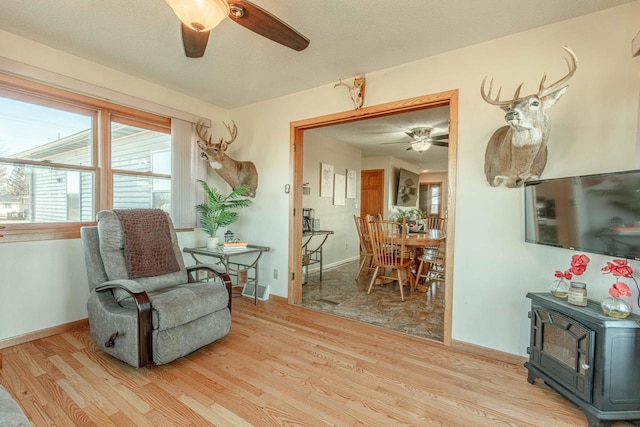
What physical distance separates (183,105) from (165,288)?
7.24 ft

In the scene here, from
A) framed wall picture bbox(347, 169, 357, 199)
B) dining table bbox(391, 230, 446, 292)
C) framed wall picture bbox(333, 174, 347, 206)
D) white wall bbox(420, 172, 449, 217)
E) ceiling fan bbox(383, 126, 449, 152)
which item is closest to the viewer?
dining table bbox(391, 230, 446, 292)

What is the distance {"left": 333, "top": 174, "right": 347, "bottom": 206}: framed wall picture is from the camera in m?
5.65

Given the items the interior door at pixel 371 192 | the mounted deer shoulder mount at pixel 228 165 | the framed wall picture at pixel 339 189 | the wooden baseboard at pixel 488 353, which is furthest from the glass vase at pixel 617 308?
the interior door at pixel 371 192

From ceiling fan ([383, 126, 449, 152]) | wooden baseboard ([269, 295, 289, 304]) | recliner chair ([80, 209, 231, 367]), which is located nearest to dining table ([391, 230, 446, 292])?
ceiling fan ([383, 126, 449, 152])

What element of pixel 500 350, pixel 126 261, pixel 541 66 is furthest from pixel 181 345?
pixel 541 66

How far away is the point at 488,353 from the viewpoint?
7.52 feet

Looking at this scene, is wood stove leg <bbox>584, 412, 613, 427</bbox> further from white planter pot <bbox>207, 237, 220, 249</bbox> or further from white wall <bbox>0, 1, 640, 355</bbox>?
white planter pot <bbox>207, 237, 220, 249</bbox>

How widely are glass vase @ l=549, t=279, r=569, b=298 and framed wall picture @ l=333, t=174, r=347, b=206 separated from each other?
401cm

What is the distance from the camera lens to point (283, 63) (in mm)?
2691

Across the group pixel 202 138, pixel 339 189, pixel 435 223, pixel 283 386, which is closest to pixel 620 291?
pixel 283 386

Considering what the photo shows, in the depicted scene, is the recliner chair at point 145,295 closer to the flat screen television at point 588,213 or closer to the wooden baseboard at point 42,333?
the wooden baseboard at point 42,333

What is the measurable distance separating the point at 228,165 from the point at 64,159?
1499mm

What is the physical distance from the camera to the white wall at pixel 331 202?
4.97m

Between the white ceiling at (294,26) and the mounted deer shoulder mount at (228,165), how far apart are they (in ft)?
2.24
